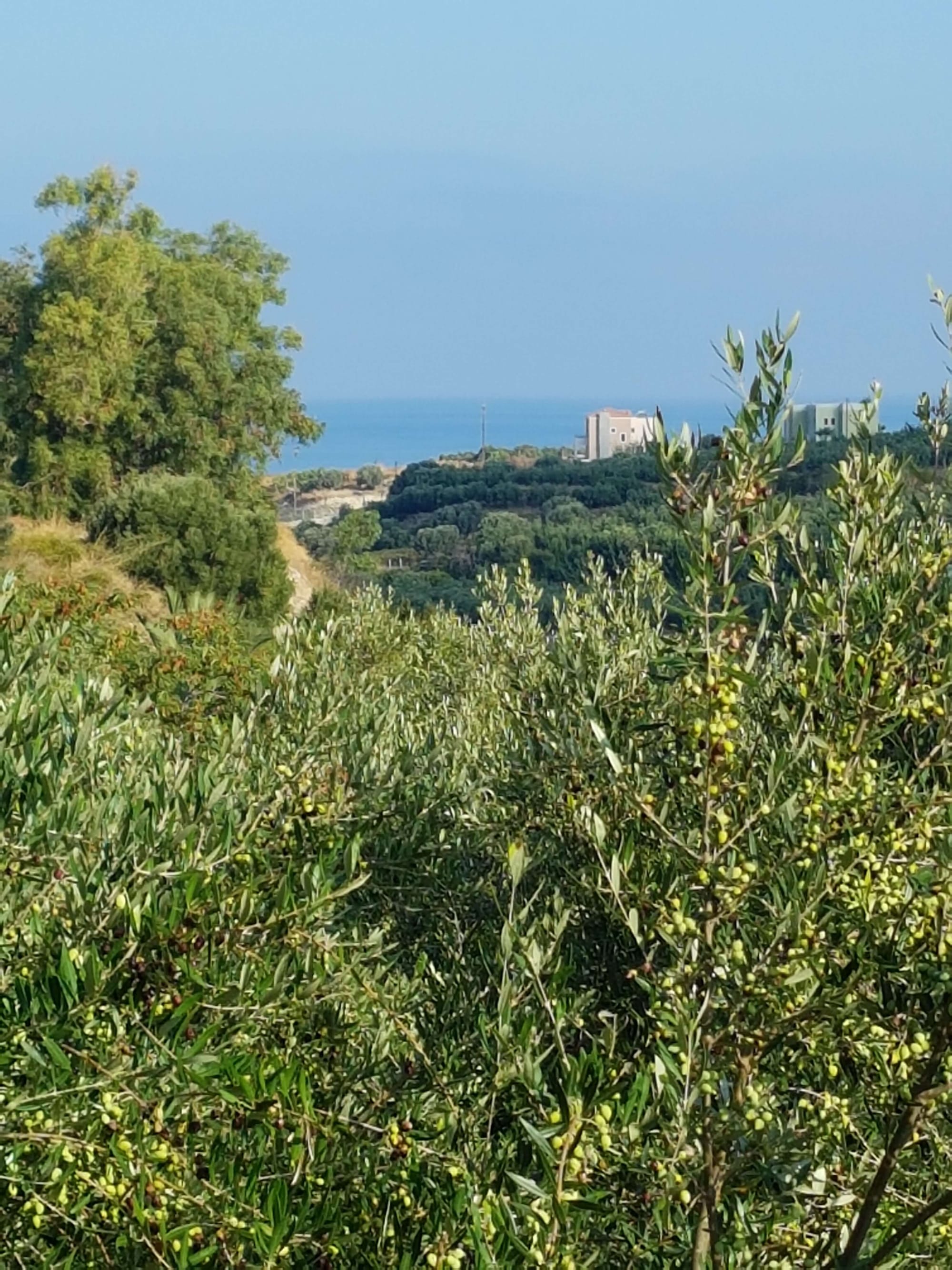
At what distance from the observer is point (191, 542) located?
111ft

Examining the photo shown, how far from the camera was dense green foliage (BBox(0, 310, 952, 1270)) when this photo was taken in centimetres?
352

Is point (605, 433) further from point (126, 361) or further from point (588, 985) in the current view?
point (588, 985)

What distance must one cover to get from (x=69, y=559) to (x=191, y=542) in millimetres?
2940

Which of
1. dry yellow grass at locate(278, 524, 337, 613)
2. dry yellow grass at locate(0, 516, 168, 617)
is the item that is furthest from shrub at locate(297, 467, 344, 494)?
dry yellow grass at locate(0, 516, 168, 617)

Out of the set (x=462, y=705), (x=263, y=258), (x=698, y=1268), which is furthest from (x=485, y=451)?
(x=698, y=1268)

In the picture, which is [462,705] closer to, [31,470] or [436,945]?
[436,945]

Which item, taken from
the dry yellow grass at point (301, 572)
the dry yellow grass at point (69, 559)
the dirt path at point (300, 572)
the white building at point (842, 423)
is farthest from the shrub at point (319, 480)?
the white building at point (842, 423)

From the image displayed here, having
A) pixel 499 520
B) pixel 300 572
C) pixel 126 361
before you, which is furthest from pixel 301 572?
pixel 499 520

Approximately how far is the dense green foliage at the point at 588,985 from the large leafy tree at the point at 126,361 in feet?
113

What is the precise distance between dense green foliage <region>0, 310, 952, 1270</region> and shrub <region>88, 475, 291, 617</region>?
94.1ft

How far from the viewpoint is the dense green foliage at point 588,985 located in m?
3.52

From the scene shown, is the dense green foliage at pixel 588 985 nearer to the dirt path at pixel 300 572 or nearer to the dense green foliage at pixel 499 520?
the dense green foliage at pixel 499 520

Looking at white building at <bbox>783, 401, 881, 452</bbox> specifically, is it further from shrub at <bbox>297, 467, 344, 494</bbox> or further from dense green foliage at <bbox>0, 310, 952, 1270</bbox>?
shrub at <bbox>297, 467, 344, 494</bbox>

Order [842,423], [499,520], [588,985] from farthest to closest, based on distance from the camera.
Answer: [499,520] < [842,423] < [588,985]
